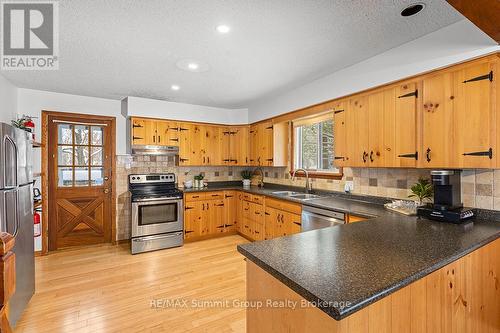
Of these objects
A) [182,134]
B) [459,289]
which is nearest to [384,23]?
[459,289]

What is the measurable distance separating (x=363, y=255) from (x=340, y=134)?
1836 millimetres

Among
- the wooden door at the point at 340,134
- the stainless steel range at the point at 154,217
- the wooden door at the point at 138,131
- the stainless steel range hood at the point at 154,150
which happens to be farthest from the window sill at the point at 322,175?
the wooden door at the point at 138,131

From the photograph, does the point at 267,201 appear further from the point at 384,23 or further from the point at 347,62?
the point at 384,23

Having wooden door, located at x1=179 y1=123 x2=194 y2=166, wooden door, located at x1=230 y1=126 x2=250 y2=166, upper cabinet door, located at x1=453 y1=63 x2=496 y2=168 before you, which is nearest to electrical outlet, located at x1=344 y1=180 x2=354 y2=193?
upper cabinet door, located at x1=453 y1=63 x2=496 y2=168

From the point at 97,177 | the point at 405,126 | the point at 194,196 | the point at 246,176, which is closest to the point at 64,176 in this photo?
the point at 97,177

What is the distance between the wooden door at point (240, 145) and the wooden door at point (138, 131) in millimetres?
1606

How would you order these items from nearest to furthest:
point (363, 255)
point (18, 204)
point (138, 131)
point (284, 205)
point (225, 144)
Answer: point (363, 255) → point (18, 204) → point (284, 205) → point (138, 131) → point (225, 144)

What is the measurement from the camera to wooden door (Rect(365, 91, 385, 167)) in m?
2.32

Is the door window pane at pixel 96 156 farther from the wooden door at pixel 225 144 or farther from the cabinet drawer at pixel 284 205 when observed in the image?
the cabinet drawer at pixel 284 205

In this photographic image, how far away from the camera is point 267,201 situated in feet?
12.1

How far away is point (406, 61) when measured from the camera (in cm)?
212

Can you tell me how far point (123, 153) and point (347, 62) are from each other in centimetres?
369

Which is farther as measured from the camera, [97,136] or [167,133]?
[167,133]

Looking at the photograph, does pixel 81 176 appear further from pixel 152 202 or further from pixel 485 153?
pixel 485 153
